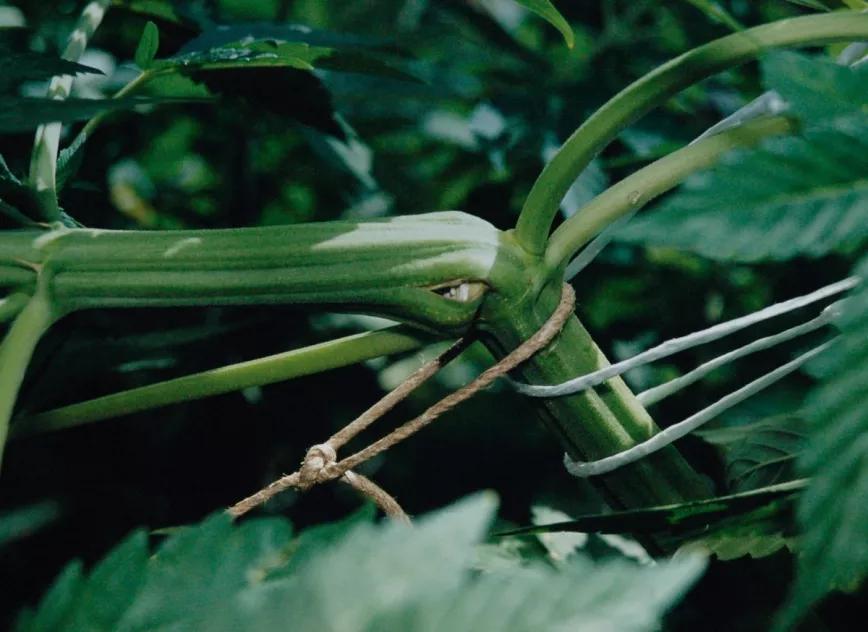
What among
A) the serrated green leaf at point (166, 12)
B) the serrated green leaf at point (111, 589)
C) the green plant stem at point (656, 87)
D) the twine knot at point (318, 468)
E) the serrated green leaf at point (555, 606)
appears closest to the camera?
the serrated green leaf at point (555, 606)

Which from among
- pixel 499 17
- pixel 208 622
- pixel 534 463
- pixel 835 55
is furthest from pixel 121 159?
pixel 208 622

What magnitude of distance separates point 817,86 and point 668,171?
0.48 feet

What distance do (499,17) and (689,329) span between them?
534 mm

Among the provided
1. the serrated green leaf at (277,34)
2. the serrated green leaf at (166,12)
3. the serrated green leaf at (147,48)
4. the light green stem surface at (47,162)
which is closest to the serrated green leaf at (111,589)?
the light green stem surface at (47,162)

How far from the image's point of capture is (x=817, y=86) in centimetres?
42

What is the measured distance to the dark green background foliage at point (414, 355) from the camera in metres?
0.35

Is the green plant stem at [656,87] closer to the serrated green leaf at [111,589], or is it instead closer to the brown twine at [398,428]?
the brown twine at [398,428]

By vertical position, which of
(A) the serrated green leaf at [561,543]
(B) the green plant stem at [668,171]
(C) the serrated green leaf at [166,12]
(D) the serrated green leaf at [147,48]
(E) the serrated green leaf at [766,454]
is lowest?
(A) the serrated green leaf at [561,543]

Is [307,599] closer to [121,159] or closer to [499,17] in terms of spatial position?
[121,159]

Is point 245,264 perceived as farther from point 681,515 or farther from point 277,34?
point 277,34

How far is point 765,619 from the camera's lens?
0.77 meters

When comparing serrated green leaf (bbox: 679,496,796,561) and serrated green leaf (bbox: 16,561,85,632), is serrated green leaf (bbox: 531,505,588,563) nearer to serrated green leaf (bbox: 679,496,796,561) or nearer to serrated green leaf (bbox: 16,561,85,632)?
serrated green leaf (bbox: 679,496,796,561)

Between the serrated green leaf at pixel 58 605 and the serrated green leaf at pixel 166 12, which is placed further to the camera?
the serrated green leaf at pixel 166 12

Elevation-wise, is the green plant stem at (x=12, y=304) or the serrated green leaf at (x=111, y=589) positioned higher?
the green plant stem at (x=12, y=304)
